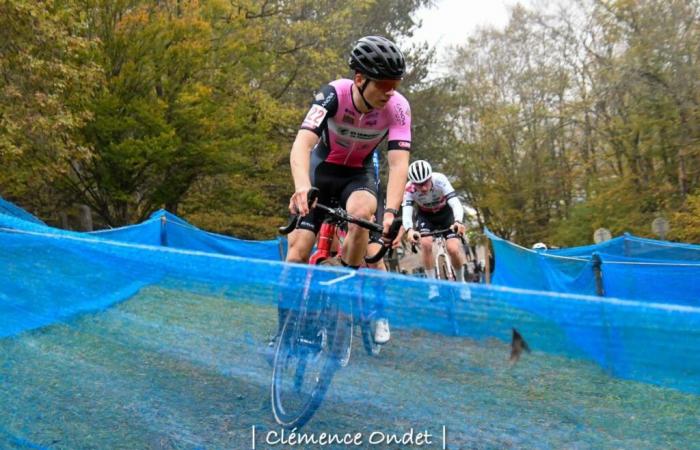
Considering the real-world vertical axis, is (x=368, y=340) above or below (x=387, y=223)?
below

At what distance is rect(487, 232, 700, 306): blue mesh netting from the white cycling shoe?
447cm

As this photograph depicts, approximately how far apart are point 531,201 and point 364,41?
3918 cm

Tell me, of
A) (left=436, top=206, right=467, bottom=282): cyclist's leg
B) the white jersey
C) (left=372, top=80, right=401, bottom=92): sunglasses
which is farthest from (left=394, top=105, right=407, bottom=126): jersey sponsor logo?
the white jersey

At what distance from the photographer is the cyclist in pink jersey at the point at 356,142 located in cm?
390

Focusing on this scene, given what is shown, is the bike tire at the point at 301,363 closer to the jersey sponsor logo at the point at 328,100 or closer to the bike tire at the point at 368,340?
the bike tire at the point at 368,340

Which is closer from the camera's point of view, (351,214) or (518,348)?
(518,348)

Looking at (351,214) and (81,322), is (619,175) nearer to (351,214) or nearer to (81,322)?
(351,214)

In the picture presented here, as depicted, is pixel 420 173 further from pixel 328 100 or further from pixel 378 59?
pixel 378 59

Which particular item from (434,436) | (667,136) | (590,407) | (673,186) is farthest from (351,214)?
(673,186)

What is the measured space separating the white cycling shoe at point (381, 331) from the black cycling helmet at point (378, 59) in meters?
2.08

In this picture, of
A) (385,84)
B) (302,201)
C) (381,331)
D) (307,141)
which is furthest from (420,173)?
(381,331)

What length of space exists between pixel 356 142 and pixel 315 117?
1.52 feet

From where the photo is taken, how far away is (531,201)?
41.3 meters

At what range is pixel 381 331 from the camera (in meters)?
2.12
